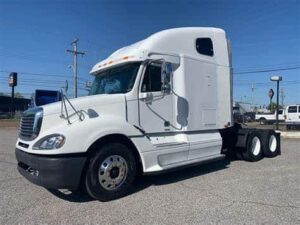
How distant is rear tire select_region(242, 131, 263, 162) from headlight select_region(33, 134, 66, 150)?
5.97m

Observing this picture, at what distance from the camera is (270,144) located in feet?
34.5

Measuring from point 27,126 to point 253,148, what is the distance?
6.67 m

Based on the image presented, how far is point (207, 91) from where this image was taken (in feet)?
26.9

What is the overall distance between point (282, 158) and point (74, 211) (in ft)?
24.5

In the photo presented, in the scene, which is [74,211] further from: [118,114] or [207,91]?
[207,91]

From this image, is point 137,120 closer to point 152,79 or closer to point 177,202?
point 152,79

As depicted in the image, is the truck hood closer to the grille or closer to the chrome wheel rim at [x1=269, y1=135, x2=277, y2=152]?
the grille

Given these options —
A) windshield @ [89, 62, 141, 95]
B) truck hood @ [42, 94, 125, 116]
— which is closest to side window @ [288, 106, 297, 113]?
windshield @ [89, 62, 141, 95]

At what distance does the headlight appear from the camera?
533 centimetres

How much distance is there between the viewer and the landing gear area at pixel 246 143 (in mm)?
9492

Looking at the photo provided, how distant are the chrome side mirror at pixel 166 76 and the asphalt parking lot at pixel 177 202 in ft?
6.54

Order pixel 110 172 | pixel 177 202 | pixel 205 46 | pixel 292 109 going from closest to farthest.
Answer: pixel 177 202 → pixel 110 172 → pixel 205 46 → pixel 292 109

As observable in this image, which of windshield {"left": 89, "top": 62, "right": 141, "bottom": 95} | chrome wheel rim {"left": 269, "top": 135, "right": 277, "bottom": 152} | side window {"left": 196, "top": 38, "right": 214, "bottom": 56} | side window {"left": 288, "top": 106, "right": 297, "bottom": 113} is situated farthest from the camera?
side window {"left": 288, "top": 106, "right": 297, "bottom": 113}

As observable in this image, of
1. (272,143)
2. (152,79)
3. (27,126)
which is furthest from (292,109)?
(27,126)
